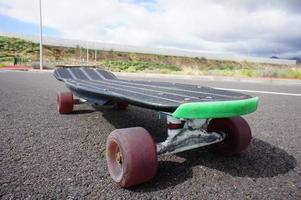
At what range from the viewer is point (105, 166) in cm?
210

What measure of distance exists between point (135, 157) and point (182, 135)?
424 mm

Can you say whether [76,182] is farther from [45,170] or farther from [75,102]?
[75,102]

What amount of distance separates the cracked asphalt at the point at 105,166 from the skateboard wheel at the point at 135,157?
9 centimetres

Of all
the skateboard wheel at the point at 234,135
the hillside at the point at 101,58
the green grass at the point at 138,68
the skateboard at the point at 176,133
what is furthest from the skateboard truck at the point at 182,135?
the hillside at the point at 101,58

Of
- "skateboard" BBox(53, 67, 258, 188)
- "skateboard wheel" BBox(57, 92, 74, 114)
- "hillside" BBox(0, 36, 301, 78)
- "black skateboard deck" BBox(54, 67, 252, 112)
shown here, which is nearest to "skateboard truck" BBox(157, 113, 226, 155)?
"skateboard" BBox(53, 67, 258, 188)

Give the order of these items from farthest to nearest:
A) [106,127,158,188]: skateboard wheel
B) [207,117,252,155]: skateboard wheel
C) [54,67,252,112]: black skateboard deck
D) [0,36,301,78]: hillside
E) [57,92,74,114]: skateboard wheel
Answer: [0,36,301,78]: hillside
[57,92,74,114]: skateboard wheel
[207,117,252,155]: skateboard wheel
[54,67,252,112]: black skateboard deck
[106,127,158,188]: skateboard wheel

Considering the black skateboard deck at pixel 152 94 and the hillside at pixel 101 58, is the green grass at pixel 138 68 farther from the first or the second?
the black skateboard deck at pixel 152 94

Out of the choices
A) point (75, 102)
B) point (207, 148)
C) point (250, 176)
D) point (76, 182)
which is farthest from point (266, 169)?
point (75, 102)

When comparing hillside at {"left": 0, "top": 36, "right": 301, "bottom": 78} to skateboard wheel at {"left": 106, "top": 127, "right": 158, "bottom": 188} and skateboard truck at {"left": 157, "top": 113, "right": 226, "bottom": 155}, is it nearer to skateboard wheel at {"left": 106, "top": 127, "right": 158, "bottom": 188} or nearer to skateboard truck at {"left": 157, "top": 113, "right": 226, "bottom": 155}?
skateboard truck at {"left": 157, "top": 113, "right": 226, "bottom": 155}

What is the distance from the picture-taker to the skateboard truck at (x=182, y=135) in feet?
6.27

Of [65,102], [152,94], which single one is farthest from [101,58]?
[152,94]

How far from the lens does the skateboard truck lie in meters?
1.91

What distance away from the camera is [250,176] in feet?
6.51

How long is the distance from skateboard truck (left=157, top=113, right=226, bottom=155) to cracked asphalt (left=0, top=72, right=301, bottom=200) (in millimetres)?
192
